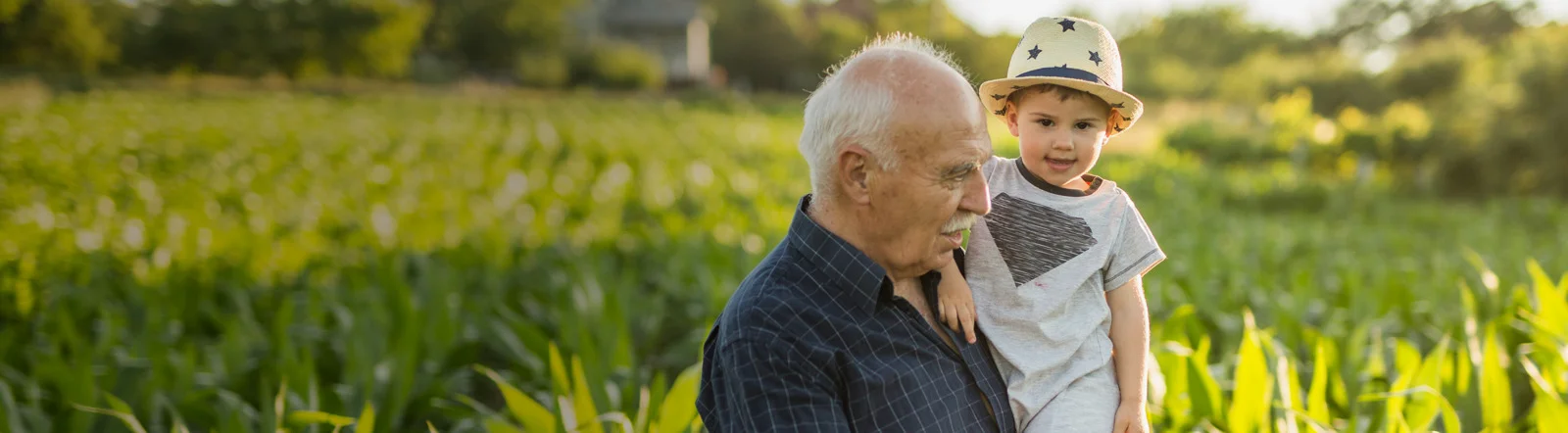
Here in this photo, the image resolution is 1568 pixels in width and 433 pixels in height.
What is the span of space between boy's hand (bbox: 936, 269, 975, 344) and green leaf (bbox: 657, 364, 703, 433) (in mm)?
947

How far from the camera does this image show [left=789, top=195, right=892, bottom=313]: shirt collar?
1458mm

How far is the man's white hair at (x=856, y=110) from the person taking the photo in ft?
4.52

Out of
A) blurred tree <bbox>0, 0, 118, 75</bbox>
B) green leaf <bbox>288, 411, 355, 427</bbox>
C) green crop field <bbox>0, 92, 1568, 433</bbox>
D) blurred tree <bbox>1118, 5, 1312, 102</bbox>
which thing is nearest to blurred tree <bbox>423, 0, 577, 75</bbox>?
blurred tree <bbox>0, 0, 118, 75</bbox>

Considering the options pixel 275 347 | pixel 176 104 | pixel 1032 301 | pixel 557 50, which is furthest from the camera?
pixel 557 50

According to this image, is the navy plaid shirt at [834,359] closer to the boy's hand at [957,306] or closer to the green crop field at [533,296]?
the boy's hand at [957,306]

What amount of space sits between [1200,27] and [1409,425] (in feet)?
265

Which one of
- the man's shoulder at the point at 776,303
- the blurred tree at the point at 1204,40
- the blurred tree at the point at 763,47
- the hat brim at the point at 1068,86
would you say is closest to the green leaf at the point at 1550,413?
the hat brim at the point at 1068,86

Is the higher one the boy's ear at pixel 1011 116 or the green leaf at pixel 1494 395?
the boy's ear at pixel 1011 116

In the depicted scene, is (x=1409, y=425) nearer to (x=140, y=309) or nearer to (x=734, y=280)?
(x=734, y=280)

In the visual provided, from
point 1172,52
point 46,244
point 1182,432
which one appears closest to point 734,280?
point 1182,432

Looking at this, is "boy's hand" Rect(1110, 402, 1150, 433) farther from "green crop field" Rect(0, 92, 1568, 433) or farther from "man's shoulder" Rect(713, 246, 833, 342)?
"green crop field" Rect(0, 92, 1568, 433)

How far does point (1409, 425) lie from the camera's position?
2314 millimetres

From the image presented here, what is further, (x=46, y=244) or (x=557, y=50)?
(x=557, y=50)

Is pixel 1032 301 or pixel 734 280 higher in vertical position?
pixel 1032 301
